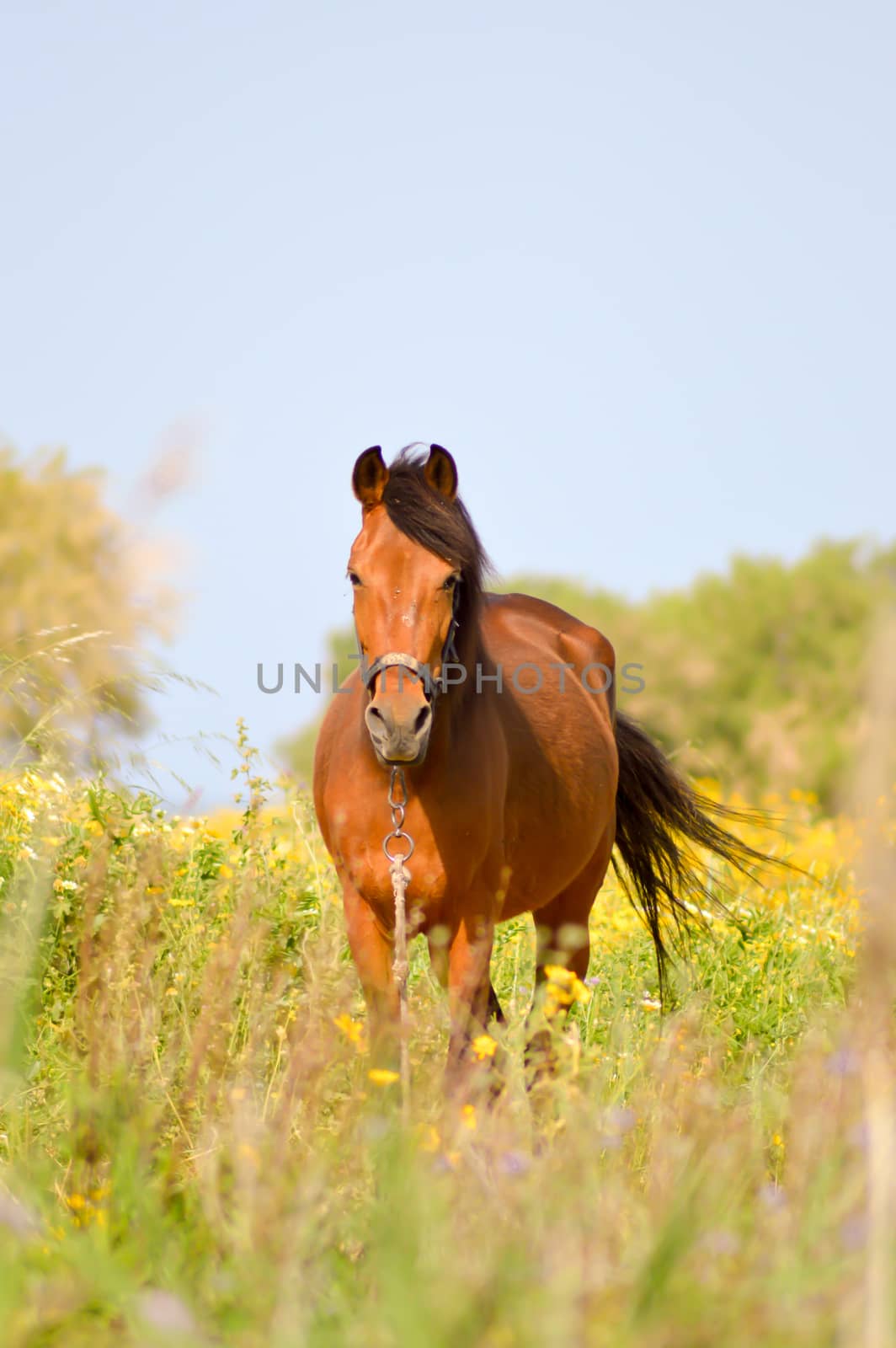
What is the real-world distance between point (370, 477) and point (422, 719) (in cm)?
94

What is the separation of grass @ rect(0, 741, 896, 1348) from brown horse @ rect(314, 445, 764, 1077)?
0.48 meters

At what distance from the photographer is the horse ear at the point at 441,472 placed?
168 inches

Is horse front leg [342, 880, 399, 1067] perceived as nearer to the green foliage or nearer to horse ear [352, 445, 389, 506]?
horse ear [352, 445, 389, 506]

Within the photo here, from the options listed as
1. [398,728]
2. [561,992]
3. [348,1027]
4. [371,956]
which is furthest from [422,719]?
[561,992]

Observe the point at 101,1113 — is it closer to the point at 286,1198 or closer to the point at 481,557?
the point at 286,1198

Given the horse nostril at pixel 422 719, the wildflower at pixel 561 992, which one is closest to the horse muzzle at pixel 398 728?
the horse nostril at pixel 422 719

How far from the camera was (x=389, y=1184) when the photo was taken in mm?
2336

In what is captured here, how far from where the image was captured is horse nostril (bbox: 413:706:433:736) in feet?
12.2

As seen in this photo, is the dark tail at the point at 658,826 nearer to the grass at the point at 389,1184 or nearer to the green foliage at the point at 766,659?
Result: the grass at the point at 389,1184

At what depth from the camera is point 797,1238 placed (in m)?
2.08

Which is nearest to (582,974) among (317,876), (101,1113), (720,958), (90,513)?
(720,958)

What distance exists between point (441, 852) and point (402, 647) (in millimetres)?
736

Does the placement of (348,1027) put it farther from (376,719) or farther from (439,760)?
(439,760)

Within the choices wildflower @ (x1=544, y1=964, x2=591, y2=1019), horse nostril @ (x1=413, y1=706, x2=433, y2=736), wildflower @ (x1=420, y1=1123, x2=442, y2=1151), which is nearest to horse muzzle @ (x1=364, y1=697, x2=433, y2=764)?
horse nostril @ (x1=413, y1=706, x2=433, y2=736)
